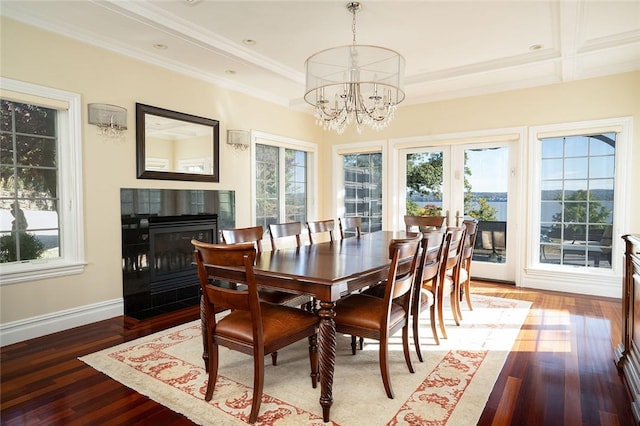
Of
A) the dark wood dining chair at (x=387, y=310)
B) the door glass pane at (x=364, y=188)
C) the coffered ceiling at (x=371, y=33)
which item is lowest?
the dark wood dining chair at (x=387, y=310)

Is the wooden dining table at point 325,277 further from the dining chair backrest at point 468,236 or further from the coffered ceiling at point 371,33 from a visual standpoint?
the coffered ceiling at point 371,33

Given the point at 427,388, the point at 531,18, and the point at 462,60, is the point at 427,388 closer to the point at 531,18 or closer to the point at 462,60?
the point at 531,18

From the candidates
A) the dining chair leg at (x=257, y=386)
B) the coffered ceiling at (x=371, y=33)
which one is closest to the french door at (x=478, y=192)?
the coffered ceiling at (x=371, y=33)

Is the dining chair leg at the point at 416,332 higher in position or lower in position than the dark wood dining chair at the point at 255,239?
lower

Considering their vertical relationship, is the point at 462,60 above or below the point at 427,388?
above

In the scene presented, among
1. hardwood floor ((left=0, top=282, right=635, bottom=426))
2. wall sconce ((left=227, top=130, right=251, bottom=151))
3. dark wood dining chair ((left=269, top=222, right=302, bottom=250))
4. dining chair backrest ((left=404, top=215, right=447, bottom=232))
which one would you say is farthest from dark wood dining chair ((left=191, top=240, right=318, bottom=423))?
wall sconce ((left=227, top=130, right=251, bottom=151))

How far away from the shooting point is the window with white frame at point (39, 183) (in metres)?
3.06

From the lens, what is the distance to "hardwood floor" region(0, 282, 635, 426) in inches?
78.4

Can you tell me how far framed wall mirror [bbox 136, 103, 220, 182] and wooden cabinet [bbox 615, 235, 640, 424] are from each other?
161 inches

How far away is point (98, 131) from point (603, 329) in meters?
4.98

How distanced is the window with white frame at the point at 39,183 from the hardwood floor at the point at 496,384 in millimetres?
706

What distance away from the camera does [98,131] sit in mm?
3541

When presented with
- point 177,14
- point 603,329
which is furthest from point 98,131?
point 603,329

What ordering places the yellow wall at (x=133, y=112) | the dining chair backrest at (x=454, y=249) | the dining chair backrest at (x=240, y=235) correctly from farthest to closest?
the yellow wall at (x=133, y=112), the dining chair backrest at (x=454, y=249), the dining chair backrest at (x=240, y=235)
